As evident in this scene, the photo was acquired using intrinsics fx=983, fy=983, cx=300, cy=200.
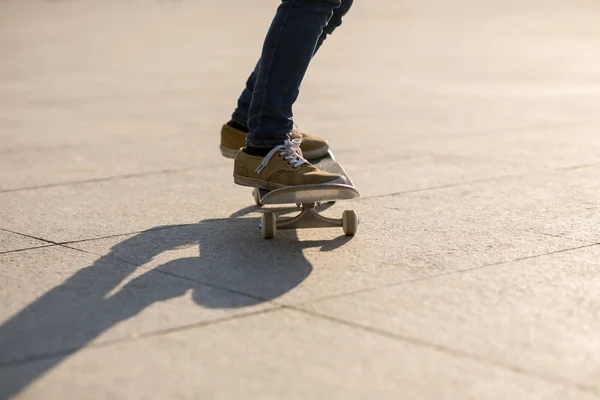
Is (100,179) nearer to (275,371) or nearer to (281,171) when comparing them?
(281,171)

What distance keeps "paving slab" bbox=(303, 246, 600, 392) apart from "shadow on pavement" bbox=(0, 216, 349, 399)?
0.35 m

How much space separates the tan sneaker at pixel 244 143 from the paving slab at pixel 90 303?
3.58 feet

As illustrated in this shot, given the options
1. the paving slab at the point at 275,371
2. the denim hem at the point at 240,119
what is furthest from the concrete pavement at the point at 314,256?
the denim hem at the point at 240,119

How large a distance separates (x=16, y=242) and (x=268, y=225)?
960 millimetres

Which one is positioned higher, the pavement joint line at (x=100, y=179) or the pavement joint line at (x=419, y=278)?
the pavement joint line at (x=419, y=278)

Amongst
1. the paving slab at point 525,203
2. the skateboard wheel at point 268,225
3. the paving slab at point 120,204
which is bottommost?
the paving slab at point 120,204

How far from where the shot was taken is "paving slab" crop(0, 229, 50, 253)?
3.64 meters

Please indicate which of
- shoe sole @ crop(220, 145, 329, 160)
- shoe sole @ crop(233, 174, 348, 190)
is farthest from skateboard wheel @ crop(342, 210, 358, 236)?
shoe sole @ crop(220, 145, 329, 160)

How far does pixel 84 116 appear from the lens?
7508 millimetres

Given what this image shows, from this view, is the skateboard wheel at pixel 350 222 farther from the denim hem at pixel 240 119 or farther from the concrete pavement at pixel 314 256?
the denim hem at pixel 240 119

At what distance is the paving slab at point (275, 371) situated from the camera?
2.26 meters

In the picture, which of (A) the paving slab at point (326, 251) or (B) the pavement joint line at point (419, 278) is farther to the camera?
(A) the paving slab at point (326, 251)

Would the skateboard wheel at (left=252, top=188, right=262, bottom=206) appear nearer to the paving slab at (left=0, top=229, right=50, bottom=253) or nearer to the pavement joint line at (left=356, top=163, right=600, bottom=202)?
the pavement joint line at (left=356, top=163, right=600, bottom=202)

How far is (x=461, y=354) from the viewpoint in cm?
248
